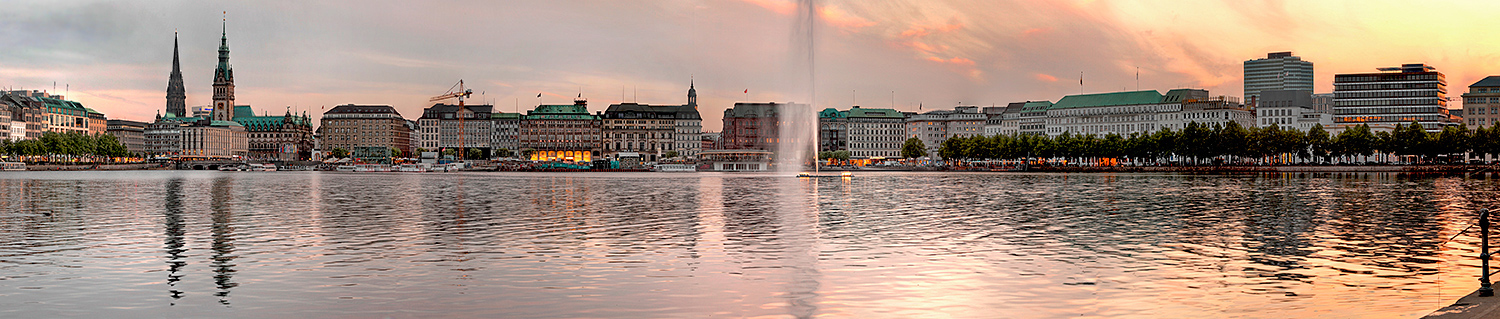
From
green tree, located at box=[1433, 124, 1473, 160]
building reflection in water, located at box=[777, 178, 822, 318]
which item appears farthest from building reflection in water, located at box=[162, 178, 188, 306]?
green tree, located at box=[1433, 124, 1473, 160]

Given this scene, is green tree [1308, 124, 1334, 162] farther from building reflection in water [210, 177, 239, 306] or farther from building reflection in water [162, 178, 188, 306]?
building reflection in water [162, 178, 188, 306]

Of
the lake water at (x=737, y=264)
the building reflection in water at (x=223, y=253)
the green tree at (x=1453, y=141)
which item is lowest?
the lake water at (x=737, y=264)

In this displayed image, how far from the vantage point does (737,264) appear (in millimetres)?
27078

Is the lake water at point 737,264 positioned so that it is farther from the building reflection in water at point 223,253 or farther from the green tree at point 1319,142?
the green tree at point 1319,142

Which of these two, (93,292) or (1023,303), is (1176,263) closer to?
(1023,303)

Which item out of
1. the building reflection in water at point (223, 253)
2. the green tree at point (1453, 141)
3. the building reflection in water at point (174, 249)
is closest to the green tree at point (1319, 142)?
the green tree at point (1453, 141)

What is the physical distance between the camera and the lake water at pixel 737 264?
1925 centimetres

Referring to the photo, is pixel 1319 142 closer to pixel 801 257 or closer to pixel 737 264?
pixel 801 257

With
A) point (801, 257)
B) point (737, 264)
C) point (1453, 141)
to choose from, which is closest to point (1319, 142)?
point (1453, 141)

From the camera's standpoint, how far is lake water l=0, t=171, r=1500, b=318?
1925 centimetres

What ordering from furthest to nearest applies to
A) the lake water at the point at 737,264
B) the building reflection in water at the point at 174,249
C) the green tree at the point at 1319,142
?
the green tree at the point at 1319,142
the building reflection in water at the point at 174,249
the lake water at the point at 737,264

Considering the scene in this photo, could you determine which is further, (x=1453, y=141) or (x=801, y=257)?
(x=1453, y=141)

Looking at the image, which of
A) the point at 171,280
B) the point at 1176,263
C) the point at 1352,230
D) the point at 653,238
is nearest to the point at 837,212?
the point at 653,238

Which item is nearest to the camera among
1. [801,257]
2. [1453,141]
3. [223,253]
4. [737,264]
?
[737,264]
